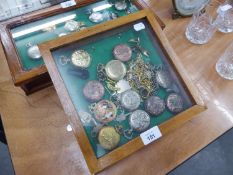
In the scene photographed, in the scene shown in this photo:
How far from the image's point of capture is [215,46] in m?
0.96

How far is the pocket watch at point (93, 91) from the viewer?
70 cm

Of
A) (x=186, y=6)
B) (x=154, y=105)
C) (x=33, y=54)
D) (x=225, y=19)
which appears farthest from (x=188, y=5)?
(x=33, y=54)

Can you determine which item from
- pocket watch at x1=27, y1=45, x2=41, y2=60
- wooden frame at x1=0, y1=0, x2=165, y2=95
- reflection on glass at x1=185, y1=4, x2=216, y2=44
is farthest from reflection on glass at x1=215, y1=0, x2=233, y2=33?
pocket watch at x1=27, y1=45, x2=41, y2=60

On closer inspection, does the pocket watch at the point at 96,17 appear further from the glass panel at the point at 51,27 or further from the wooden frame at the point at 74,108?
the wooden frame at the point at 74,108

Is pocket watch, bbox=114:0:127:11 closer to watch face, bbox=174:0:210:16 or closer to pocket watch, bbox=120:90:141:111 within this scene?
watch face, bbox=174:0:210:16

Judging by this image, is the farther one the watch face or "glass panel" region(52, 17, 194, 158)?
the watch face

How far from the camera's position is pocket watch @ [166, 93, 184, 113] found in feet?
2.34

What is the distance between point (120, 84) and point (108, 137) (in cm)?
16

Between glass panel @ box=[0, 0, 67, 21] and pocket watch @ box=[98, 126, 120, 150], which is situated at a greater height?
glass panel @ box=[0, 0, 67, 21]

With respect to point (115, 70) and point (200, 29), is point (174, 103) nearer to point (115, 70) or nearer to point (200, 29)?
point (115, 70)

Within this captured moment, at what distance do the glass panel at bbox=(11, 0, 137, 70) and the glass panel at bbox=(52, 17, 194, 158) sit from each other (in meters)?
0.13

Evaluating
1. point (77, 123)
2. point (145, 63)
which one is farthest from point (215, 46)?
Answer: point (77, 123)

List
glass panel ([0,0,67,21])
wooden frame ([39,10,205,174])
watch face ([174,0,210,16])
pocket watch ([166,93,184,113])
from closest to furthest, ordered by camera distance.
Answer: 1. wooden frame ([39,10,205,174])
2. pocket watch ([166,93,184,113])
3. glass panel ([0,0,67,21])
4. watch face ([174,0,210,16])

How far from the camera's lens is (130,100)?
28.5 inches
